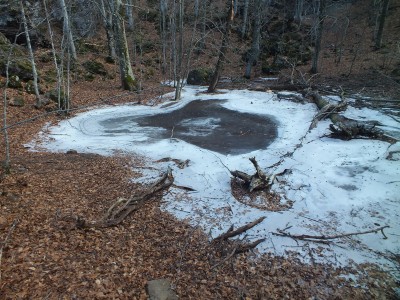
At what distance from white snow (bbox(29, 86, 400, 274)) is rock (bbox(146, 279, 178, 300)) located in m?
1.56

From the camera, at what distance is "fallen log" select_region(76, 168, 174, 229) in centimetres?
521

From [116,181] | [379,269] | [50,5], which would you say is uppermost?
[50,5]

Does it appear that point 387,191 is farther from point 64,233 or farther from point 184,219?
point 64,233

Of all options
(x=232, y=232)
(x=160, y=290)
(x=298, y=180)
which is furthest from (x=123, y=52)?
(x=160, y=290)

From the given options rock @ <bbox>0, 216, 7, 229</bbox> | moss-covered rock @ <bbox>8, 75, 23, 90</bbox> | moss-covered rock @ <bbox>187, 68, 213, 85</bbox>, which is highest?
moss-covered rock @ <bbox>8, 75, 23, 90</bbox>

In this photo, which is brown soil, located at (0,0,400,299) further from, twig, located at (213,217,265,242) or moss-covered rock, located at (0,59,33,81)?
moss-covered rock, located at (0,59,33,81)

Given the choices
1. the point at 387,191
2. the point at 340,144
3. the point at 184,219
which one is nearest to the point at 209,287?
the point at 184,219

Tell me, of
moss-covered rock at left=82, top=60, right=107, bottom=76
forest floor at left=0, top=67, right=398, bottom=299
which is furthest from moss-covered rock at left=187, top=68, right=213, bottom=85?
forest floor at left=0, top=67, right=398, bottom=299

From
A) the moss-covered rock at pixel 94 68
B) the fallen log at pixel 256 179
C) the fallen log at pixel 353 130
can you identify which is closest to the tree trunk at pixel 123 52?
the moss-covered rock at pixel 94 68

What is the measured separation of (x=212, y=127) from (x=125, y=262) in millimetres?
7183

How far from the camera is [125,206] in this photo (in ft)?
18.9

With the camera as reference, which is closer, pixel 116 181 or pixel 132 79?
pixel 116 181

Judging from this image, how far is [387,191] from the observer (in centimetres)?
648

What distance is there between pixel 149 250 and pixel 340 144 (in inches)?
270
